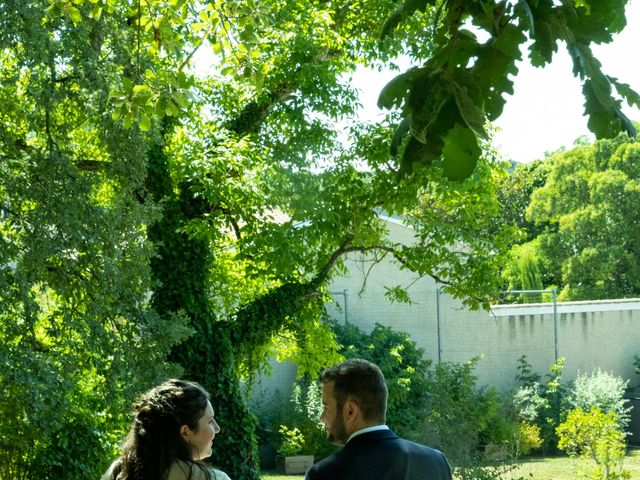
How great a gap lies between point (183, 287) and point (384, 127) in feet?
10.7

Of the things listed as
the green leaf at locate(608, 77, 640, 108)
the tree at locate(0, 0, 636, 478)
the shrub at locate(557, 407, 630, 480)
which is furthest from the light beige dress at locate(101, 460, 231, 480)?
the shrub at locate(557, 407, 630, 480)

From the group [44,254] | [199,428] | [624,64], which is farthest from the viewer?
[44,254]

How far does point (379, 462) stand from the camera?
3.29m

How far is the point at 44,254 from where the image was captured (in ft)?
A: 27.3

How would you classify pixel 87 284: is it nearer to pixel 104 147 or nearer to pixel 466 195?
pixel 104 147

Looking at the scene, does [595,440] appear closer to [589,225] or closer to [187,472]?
[187,472]

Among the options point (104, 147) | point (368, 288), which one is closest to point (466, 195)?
point (104, 147)

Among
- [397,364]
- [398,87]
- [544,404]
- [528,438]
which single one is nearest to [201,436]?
[398,87]

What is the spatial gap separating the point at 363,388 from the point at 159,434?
695 mm

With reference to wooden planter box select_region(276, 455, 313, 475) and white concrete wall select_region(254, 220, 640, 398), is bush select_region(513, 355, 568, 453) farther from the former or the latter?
wooden planter box select_region(276, 455, 313, 475)


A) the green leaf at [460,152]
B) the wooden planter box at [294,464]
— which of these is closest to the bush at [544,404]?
the wooden planter box at [294,464]

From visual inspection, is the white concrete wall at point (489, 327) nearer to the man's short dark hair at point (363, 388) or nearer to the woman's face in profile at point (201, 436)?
the man's short dark hair at point (363, 388)

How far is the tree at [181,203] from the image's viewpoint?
321 inches

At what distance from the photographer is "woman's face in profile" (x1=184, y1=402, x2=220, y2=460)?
323cm
